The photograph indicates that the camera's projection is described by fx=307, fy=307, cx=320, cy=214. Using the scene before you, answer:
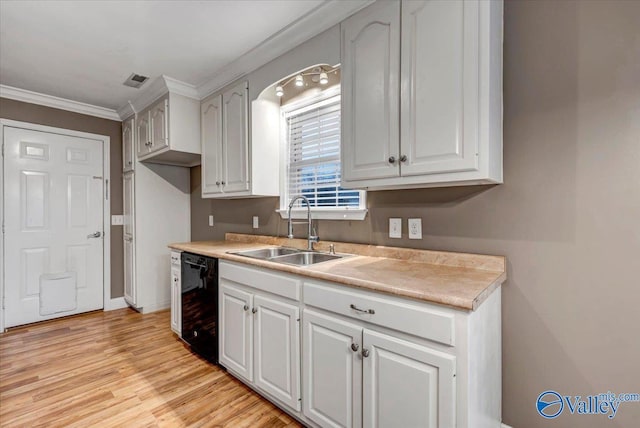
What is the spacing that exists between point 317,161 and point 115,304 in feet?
10.7

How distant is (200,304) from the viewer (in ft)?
8.02

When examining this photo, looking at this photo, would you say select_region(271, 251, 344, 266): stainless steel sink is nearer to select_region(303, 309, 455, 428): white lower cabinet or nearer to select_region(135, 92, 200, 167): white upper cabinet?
select_region(303, 309, 455, 428): white lower cabinet

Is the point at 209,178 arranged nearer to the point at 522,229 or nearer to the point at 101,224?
the point at 101,224

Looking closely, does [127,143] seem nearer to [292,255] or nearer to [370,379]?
[292,255]

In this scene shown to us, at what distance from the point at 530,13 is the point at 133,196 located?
3901 mm

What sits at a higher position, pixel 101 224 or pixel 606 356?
pixel 101 224

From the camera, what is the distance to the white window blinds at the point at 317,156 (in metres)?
2.36

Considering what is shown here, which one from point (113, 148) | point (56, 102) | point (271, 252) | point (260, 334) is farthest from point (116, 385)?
point (56, 102)

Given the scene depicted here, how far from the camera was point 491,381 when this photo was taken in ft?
4.56

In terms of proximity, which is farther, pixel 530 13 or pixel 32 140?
pixel 32 140

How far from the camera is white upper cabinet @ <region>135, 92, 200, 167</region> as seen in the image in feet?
9.82

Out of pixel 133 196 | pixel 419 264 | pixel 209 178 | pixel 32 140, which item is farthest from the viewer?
pixel 133 196

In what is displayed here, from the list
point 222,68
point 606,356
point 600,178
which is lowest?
point 606,356

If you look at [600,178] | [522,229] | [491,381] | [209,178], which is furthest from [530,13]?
[209,178]
